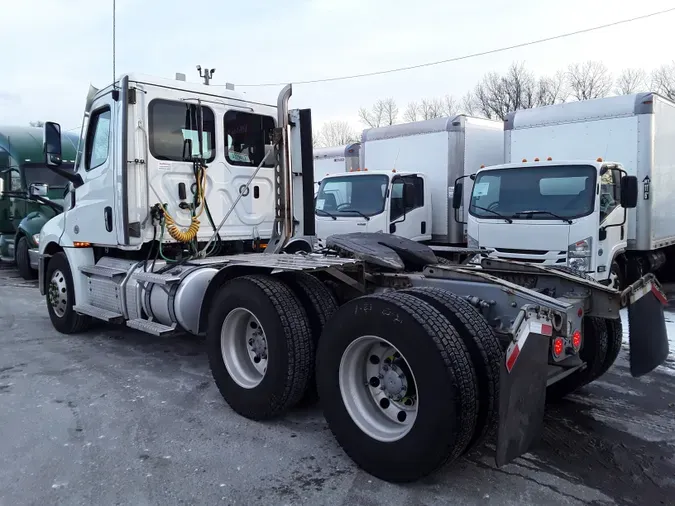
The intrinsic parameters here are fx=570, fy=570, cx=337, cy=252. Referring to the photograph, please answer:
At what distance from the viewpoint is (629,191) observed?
7.88 m

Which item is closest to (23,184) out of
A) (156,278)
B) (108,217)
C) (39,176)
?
(39,176)

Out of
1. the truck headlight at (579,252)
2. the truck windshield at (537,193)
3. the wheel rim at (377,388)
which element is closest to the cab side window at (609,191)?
the truck windshield at (537,193)

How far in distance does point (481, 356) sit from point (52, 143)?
5.35m

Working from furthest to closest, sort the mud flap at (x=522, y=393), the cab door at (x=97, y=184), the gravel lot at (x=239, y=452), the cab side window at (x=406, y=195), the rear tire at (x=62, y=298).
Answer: the cab side window at (x=406, y=195) < the rear tire at (x=62, y=298) < the cab door at (x=97, y=184) < the gravel lot at (x=239, y=452) < the mud flap at (x=522, y=393)

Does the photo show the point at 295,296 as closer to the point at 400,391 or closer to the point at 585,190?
the point at 400,391

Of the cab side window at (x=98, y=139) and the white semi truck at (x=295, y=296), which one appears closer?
the white semi truck at (x=295, y=296)

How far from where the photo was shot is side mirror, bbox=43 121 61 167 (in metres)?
6.31

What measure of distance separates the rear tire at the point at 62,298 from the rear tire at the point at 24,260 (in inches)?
241

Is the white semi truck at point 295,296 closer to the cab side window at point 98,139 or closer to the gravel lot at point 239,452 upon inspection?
the cab side window at point 98,139

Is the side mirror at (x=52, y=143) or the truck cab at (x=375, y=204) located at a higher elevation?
the side mirror at (x=52, y=143)

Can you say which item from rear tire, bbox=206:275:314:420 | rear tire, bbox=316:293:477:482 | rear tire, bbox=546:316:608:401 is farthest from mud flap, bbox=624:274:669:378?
rear tire, bbox=206:275:314:420

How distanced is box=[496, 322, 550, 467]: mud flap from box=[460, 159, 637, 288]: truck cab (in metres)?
4.52

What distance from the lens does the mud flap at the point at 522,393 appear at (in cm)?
300

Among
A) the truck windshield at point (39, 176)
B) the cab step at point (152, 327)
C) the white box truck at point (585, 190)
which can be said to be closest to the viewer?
the cab step at point (152, 327)
